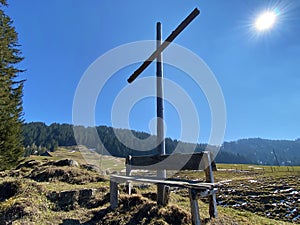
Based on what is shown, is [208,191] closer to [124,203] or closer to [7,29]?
[124,203]

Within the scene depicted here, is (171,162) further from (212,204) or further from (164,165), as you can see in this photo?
(212,204)

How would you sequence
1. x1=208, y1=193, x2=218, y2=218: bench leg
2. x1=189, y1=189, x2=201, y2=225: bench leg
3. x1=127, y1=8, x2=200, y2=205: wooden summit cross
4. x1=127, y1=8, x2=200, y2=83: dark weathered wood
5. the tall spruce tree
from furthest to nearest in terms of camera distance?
the tall spruce tree
x1=127, y1=8, x2=200, y2=83: dark weathered wood
x1=127, y1=8, x2=200, y2=205: wooden summit cross
x1=208, y1=193, x2=218, y2=218: bench leg
x1=189, y1=189, x2=201, y2=225: bench leg

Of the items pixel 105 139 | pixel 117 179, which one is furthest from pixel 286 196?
pixel 105 139

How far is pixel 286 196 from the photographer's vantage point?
14.0m

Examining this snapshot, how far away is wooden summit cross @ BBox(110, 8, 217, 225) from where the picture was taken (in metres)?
4.25

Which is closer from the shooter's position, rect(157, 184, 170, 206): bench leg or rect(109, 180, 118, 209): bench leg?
rect(157, 184, 170, 206): bench leg

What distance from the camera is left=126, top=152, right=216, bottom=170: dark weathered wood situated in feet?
16.3

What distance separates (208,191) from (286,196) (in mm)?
13297

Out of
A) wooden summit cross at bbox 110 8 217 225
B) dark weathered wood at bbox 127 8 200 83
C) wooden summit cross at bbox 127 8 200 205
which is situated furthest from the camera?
dark weathered wood at bbox 127 8 200 83

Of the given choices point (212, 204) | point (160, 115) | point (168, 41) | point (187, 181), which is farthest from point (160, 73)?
point (212, 204)

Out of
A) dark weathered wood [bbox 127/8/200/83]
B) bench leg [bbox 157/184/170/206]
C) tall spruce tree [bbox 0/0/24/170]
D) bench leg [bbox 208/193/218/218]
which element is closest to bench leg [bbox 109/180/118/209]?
bench leg [bbox 157/184/170/206]

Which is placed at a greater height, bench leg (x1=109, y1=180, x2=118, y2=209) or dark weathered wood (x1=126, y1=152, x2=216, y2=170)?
dark weathered wood (x1=126, y1=152, x2=216, y2=170)

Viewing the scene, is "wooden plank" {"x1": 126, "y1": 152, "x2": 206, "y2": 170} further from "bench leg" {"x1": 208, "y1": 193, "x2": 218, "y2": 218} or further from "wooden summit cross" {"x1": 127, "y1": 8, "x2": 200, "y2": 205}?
"bench leg" {"x1": 208, "y1": 193, "x2": 218, "y2": 218}

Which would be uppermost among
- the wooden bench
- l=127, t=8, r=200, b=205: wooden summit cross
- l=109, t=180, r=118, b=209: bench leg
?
l=127, t=8, r=200, b=205: wooden summit cross
